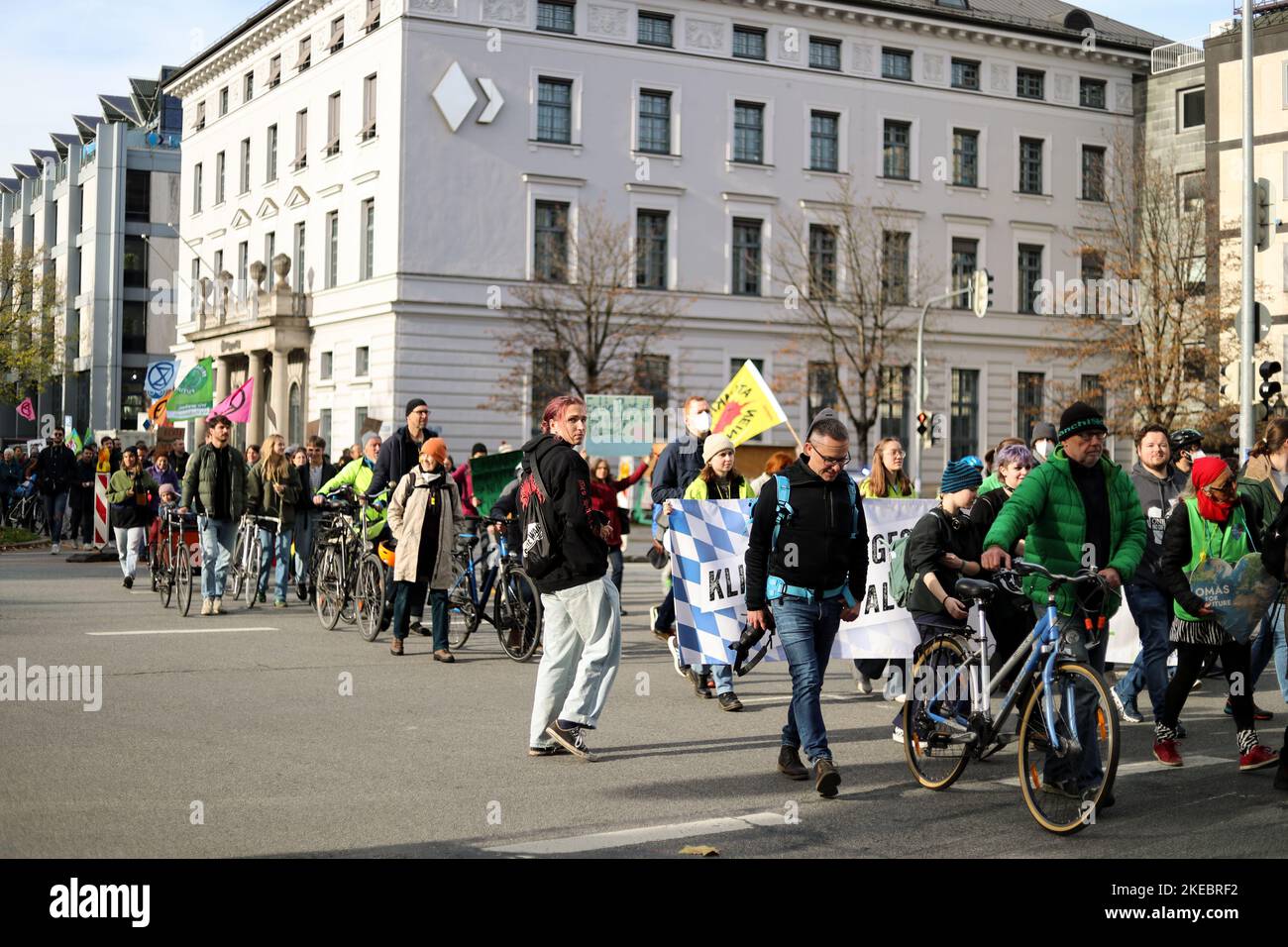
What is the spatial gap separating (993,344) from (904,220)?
584 cm

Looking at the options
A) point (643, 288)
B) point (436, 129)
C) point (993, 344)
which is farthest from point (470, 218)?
point (993, 344)

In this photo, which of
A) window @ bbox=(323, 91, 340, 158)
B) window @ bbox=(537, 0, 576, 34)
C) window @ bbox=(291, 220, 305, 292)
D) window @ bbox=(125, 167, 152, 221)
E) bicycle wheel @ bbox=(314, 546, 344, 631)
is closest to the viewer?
bicycle wheel @ bbox=(314, 546, 344, 631)

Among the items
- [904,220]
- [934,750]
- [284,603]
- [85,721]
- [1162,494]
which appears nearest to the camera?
[934,750]

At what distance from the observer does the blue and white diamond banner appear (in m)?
11.7

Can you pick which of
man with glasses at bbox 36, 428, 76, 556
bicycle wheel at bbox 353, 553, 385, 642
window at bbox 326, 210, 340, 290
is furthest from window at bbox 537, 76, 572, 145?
bicycle wheel at bbox 353, 553, 385, 642

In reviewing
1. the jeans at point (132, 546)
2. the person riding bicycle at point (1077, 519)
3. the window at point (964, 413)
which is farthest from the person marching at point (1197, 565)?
the window at point (964, 413)

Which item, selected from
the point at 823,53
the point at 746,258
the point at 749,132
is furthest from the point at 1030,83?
the point at 746,258

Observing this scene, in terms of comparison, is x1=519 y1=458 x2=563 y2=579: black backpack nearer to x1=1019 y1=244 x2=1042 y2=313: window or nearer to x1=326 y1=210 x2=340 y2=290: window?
x1=326 y1=210 x2=340 y2=290: window

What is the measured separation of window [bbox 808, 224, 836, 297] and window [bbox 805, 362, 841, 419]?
1.23 ft

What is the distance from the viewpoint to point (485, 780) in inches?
323

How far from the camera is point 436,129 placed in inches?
1762

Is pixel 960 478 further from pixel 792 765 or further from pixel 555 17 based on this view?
pixel 555 17

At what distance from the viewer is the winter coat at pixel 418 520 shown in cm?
1357
